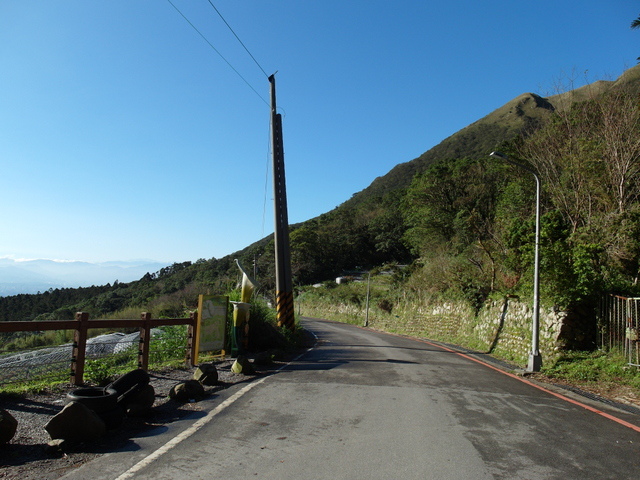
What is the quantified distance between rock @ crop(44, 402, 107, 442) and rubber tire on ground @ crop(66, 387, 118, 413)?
1.15 feet

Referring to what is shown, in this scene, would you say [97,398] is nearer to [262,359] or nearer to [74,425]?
[74,425]

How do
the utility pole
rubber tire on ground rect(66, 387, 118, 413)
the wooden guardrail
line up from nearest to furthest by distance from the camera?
rubber tire on ground rect(66, 387, 118, 413) < the wooden guardrail < the utility pole

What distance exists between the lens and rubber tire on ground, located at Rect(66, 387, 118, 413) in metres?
5.56

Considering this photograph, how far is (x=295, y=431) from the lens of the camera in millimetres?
5820

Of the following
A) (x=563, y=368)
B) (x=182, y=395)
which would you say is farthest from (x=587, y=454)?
(x=563, y=368)

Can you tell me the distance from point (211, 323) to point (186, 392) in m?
4.38

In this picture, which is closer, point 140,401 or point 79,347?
point 140,401

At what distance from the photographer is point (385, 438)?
5.61m

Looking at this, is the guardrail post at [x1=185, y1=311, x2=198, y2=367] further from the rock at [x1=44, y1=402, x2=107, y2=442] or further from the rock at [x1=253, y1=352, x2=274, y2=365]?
the rock at [x1=44, y1=402, x2=107, y2=442]

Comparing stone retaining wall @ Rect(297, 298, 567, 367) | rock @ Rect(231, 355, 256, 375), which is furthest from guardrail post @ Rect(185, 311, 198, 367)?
stone retaining wall @ Rect(297, 298, 567, 367)

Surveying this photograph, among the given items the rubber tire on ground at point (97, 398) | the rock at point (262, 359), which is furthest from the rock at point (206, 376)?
the rock at point (262, 359)

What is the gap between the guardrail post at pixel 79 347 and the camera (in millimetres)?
7332

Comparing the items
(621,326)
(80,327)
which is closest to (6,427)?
(80,327)

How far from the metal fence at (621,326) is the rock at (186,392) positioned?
9893 millimetres
